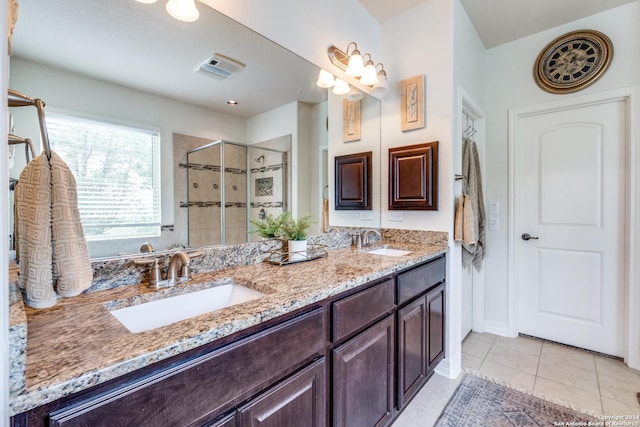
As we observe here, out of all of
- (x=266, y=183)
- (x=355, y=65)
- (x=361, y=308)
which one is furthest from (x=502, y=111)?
(x=361, y=308)

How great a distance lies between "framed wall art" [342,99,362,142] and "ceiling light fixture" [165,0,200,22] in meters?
1.19

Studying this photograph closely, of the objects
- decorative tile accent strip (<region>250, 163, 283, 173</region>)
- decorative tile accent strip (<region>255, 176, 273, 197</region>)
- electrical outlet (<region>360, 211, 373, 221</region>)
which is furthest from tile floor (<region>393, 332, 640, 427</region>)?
decorative tile accent strip (<region>250, 163, 283, 173</region>)

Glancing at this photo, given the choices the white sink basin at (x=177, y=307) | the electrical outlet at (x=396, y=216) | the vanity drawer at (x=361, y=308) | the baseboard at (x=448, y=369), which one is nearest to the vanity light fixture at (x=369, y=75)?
the electrical outlet at (x=396, y=216)

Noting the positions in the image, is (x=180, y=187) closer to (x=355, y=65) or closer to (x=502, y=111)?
(x=355, y=65)

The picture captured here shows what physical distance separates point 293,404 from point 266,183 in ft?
3.54

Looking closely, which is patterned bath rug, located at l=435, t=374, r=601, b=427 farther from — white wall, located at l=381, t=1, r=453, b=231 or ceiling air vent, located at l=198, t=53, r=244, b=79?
ceiling air vent, located at l=198, t=53, r=244, b=79

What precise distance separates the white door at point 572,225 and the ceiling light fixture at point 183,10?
278 centimetres

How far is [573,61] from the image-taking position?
93.4 inches

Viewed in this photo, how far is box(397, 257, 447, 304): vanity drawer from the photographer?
1525 millimetres

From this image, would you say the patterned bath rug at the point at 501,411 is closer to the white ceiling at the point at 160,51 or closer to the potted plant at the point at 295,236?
the potted plant at the point at 295,236

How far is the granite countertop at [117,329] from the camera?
1.67ft

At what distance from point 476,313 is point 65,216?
3154 mm

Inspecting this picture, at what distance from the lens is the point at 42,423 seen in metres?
0.50

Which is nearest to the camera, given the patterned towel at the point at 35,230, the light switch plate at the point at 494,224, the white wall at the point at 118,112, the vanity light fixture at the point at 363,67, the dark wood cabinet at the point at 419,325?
the patterned towel at the point at 35,230
